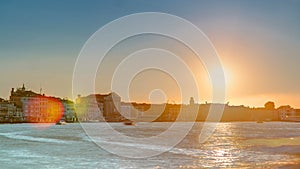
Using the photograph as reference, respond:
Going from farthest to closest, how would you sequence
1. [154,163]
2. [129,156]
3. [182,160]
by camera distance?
[129,156] → [182,160] → [154,163]

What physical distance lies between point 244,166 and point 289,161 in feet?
27.0

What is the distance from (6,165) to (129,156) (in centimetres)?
1589

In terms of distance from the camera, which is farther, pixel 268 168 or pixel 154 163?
pixel 154 163

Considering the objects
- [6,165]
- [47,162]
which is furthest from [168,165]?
[6,165]

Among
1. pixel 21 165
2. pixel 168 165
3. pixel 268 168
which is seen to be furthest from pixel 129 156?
pixel 268 168

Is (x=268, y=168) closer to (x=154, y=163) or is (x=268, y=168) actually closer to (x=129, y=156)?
(x=154, y=163)

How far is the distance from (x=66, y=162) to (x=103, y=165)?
18.5 ft

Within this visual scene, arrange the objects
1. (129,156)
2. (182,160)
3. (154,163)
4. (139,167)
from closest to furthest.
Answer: (139,167)
(154,163)
(182,160)
(129,156)

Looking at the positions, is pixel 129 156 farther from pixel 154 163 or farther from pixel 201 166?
pixel 201 166

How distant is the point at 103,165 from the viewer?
4388 centimetres

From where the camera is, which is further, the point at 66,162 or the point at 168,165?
the point at 66,162

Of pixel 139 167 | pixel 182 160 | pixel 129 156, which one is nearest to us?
pixel 139 167

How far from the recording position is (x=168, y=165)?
43906mm

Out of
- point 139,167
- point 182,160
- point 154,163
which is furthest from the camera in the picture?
point 182,160
